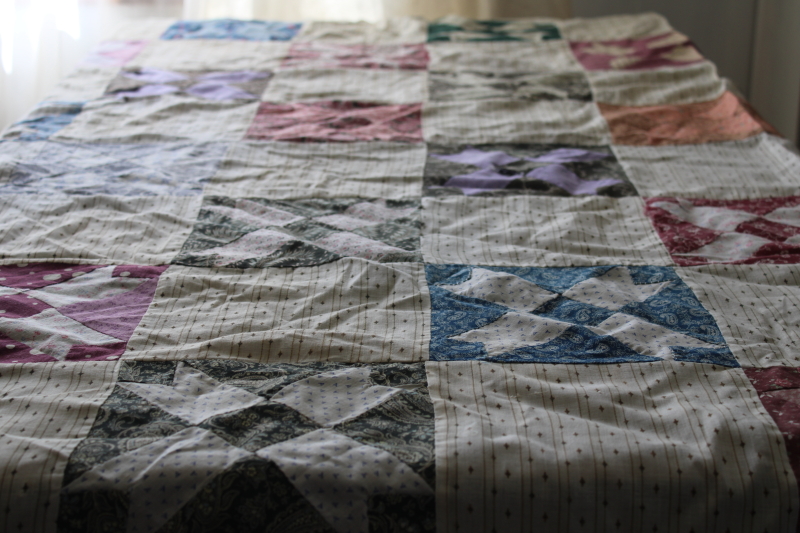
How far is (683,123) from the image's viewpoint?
1659 mm

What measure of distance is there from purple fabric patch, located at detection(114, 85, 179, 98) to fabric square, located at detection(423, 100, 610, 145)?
0.65m

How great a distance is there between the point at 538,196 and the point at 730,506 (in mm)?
743

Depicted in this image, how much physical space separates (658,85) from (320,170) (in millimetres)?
977

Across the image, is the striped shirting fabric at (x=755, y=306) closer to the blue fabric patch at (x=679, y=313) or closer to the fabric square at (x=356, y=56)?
the blue fabric patch at (x=679, y=313)

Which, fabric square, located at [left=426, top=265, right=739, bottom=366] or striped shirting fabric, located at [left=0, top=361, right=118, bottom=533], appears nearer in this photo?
striped shirting fabric, located at [left=0, top=361, right=118, bottom=533]

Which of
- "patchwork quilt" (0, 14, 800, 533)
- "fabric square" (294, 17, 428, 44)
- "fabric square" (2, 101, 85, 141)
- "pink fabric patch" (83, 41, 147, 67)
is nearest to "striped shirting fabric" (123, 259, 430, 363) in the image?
"patchwork quilt" (0, 14, 800, 533)

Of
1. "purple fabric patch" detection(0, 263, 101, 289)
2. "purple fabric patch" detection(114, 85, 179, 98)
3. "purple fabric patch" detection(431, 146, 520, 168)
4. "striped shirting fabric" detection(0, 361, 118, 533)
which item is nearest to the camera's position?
"striped shirting fabric" detection(0, 361, 118, 533)

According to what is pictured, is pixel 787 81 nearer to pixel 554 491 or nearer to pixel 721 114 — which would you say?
pixel 721 114

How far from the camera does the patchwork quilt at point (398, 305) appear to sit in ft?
2.28

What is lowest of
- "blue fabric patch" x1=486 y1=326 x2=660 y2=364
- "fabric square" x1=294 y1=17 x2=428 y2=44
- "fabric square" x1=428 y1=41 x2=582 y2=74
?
"blue fabric patch" x1=486 y1=326 x2=660 y2=364

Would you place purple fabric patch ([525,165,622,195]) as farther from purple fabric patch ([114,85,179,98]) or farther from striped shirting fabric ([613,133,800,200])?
purple fabric patch ([114,85,179,98])

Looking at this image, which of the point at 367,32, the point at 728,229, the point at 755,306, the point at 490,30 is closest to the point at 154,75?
the point at 367,32

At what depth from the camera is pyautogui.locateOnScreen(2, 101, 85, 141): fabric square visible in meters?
1.54

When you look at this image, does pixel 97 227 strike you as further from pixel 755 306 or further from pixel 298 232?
pixel 755 306
